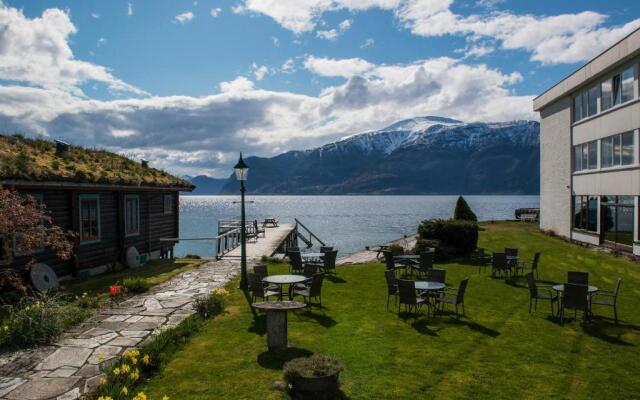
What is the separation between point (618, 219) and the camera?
22172 millimetres

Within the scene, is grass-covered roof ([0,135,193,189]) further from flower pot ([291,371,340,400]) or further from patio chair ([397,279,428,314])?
patio chair ([397,279,428,314])

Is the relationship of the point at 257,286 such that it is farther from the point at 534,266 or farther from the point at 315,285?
the point at 534,266

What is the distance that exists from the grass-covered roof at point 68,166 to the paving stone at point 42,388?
7.63 metres

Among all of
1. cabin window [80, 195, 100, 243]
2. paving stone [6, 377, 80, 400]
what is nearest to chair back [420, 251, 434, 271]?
Result: paving stone [6, 377, 80, 400]

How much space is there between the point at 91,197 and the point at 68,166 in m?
1.85

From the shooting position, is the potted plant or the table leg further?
the table leg

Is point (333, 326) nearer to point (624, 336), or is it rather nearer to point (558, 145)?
point (624, 336)

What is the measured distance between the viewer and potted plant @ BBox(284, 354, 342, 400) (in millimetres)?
6500

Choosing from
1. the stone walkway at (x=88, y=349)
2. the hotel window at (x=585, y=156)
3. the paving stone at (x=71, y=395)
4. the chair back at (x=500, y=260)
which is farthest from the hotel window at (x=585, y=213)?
the paving stone at (x=71, y=395)

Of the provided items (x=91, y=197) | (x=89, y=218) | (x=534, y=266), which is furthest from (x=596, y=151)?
(x=89, y=218)

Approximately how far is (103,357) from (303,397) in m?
3.54

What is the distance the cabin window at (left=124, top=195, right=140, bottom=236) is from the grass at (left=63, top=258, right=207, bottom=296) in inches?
65.8

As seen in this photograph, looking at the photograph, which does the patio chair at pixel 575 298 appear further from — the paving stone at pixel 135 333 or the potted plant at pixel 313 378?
the paving stone at pixel 135 333

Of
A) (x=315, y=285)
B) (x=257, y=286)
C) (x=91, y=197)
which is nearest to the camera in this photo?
(x=257, y=286)
